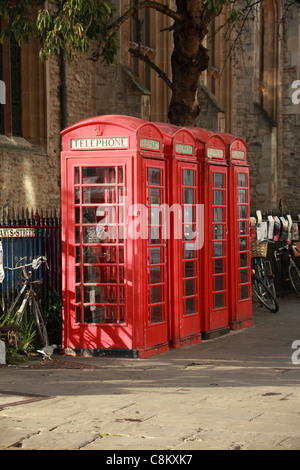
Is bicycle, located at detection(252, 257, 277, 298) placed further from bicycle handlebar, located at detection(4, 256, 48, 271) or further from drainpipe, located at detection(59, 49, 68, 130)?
drainpipe, located at detection(59, 49, 68, 130)

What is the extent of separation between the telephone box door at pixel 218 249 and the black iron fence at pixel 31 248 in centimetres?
202

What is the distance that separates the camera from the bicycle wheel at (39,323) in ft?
34.3

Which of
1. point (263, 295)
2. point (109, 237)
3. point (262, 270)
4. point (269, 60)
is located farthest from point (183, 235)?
point (269, 60)

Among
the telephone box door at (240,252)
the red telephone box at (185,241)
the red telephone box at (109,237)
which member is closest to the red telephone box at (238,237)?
the telephone box door at (240,252)

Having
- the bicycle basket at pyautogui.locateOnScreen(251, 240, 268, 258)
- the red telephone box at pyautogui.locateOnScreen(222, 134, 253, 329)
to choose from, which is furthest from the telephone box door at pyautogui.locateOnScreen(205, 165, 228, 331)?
the bicycle basket at pyautogui.locateOnScreen(251, 240, 268, 258)

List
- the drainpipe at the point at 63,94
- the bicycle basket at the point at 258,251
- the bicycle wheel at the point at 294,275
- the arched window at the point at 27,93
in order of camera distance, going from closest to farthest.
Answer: the bicycle basket at the point at 258,251 → the bicycle wheel at the point at 294,275 → the arched window at the point at 27,93 → the drainpipe at the point at 63,94

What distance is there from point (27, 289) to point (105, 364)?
5.07 feet

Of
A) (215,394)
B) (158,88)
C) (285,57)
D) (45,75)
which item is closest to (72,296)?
(215,394)

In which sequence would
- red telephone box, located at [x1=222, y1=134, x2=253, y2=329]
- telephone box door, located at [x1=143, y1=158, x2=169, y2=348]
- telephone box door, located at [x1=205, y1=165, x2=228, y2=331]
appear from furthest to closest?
red telephone box, located at [x1=222, y1=134, x2=253, y2=329], telephone box door, located at [x1=205, y1=165, x2=228, y2=331], telephone box door, located at [x1=143, y1=158, x2=169, y2=348]

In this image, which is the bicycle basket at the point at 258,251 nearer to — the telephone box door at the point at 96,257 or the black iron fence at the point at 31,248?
the black iron fence at the point at 31,248

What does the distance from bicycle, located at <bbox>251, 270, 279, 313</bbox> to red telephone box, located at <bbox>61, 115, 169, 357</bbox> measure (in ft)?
15.3

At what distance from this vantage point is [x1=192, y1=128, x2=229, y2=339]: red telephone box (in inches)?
455

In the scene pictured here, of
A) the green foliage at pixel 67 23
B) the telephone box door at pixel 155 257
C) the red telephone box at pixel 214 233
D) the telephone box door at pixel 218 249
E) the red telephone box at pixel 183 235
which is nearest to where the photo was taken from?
the telephone box door at pixel 155 257
